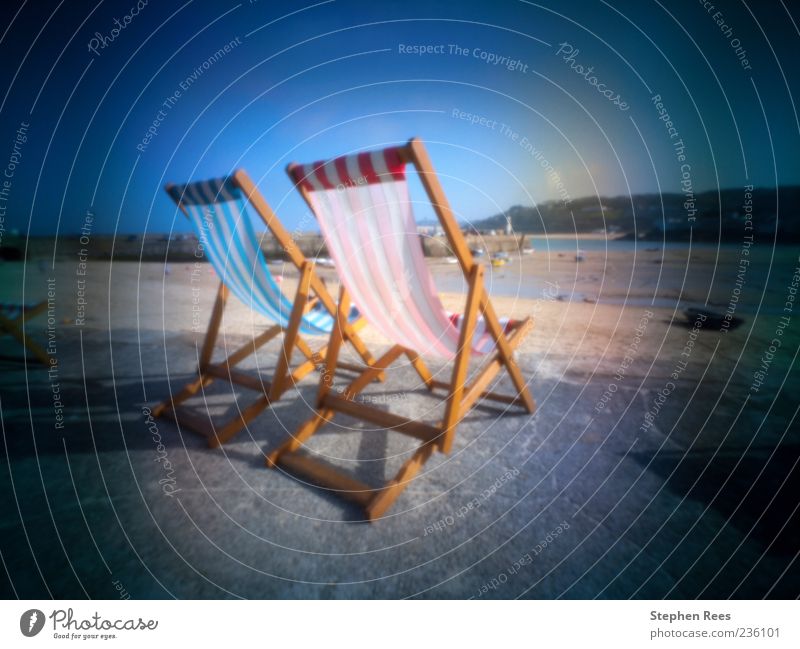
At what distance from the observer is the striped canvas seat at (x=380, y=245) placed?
138 centimetres

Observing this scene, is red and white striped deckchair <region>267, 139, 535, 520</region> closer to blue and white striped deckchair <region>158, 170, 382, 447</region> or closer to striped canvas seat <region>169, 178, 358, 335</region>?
blue and white striped deckchair <region>158, 170, 382, 447</region>

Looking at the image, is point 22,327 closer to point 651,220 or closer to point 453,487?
point 453,487

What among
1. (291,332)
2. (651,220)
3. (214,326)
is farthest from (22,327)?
(651,220)

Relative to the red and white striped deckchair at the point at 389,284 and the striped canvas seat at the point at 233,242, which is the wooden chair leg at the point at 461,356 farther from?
the striped canvas seat at the point at 233,242

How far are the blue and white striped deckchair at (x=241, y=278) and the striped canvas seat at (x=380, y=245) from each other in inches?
11.5

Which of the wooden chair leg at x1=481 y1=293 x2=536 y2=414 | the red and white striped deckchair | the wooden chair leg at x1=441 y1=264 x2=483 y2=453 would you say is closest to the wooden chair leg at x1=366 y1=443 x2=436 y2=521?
the red and white striped deckchair

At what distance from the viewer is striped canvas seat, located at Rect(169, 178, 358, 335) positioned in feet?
6.05

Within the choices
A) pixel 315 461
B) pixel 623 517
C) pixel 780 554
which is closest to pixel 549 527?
pixel 623 517

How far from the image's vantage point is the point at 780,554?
1.15 meters
